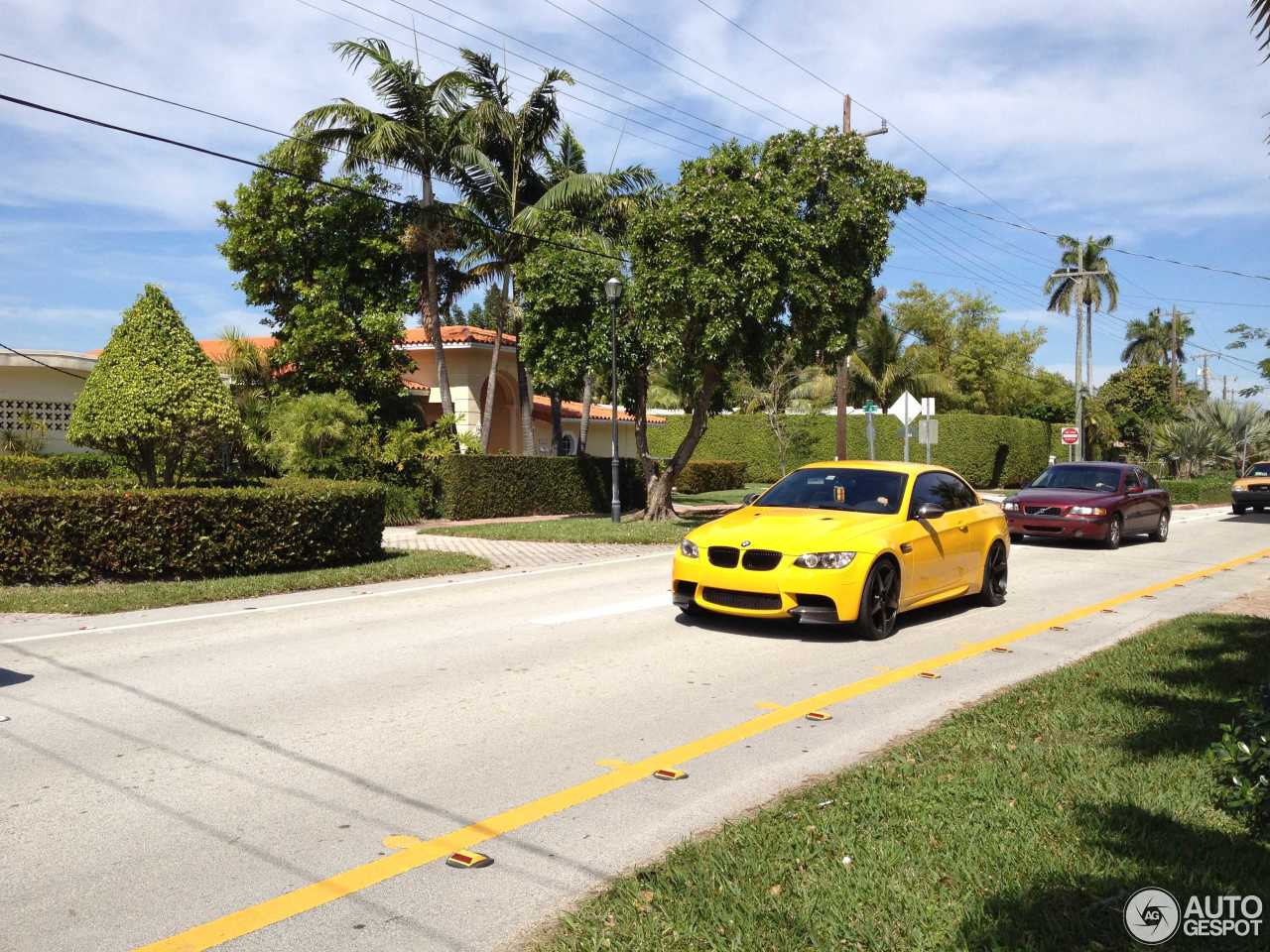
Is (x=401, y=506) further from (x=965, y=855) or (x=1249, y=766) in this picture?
(x=1249, y=766)

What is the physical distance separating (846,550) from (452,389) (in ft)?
87.1

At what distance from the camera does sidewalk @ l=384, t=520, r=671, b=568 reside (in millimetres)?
16219

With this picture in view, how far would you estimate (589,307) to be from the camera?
24.1 metres

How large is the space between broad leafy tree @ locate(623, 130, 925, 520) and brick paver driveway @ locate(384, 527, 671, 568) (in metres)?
4.67

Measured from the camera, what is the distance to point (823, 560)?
8.57 metres

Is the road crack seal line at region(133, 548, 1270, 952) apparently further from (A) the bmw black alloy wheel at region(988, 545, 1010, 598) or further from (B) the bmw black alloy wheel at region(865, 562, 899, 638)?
(A) the bmw black alloy wheel at region(988, 545, 1010, 598)

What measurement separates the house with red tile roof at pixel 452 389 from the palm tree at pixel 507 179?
3261 mm

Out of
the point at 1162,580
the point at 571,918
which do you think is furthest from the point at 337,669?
the point at 1162,580

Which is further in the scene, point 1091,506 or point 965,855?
point 1091,506

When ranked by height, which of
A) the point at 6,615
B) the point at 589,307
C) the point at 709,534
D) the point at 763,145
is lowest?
the point at 6,615

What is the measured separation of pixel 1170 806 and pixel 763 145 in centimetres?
1850

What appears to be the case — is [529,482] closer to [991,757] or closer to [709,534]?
[709,534]

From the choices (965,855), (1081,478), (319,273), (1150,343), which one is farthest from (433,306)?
(1150,343)

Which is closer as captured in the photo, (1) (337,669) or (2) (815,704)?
(2) (815,704)
